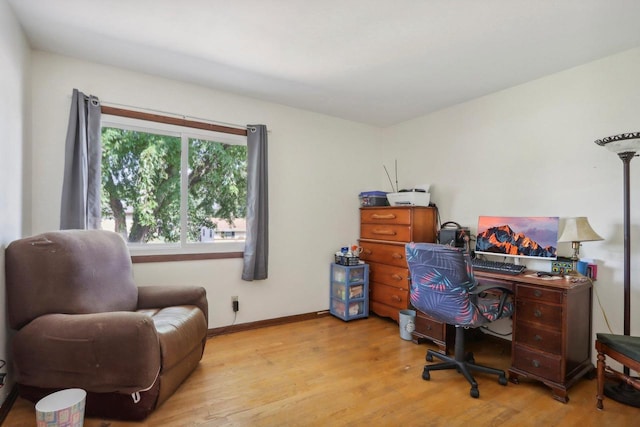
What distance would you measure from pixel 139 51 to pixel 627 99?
11.9ft

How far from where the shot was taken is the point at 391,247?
3451 mm

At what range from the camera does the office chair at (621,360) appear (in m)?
1.76

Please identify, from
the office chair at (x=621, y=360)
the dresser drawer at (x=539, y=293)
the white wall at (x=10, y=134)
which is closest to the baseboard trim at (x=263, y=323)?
the white wall at (x=10, y=134)

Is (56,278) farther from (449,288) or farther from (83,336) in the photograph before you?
(449,288)

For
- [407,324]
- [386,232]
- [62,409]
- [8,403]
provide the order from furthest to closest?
[386,232] < [407,324] < [8,403] < [62,409]

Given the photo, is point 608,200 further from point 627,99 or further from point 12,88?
point 12,88

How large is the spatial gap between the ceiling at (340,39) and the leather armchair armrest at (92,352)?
6.01 ft

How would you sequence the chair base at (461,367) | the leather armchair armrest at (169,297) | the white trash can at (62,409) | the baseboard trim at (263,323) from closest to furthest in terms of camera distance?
the white trash can at (62,409) → the chair base at (461,367) → the leather armchair armrest at (169,297) → the baseboard trim at (263,323)

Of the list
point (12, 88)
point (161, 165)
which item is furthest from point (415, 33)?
point (12, 88)

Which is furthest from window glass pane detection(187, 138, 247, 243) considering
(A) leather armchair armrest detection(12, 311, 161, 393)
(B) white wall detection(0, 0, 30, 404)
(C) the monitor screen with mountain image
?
(C) the monitor screen with mountain image

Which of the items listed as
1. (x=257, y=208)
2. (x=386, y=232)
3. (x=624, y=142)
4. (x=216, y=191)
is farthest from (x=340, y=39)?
(x=386, y=232)

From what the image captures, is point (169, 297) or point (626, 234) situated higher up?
point (626, 234)

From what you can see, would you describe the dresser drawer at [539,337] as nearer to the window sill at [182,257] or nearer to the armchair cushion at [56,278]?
the window sill at [182,257]

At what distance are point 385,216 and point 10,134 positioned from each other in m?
3.16
